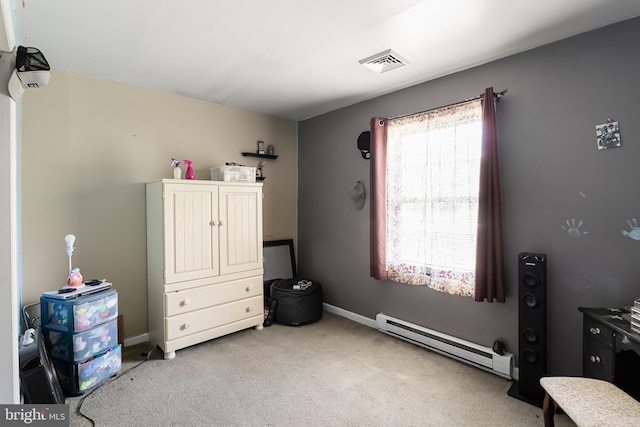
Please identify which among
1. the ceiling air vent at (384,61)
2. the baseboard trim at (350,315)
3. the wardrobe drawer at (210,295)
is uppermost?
the ceiling air vent at (384,61)

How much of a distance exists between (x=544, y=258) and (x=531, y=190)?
20.2 inches

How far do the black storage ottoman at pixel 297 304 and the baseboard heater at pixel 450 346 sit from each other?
27.6 inches

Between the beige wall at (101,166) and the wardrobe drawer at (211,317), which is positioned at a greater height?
the beige wall at (101,166)

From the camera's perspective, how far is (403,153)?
2846 mm

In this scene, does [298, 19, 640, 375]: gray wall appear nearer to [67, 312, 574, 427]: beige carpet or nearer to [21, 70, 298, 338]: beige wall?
[67, 312, 574, 427]: beige carpet

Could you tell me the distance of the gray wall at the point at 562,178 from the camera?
1831 mm

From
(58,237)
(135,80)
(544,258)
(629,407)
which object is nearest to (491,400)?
(629,407)

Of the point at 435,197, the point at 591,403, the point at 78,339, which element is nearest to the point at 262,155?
the point at 435,197

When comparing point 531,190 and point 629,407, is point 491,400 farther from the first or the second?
point 531,190

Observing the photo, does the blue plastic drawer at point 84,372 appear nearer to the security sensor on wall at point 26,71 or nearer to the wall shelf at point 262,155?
the security sensor on wall at point 26,71

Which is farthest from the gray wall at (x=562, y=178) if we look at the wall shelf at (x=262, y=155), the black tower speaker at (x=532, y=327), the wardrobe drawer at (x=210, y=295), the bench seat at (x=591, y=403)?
the wall shelf at (x=262, y=155)

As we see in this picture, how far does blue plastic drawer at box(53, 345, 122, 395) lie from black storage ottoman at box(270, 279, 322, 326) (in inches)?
60.0

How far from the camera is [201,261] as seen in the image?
2.75 m

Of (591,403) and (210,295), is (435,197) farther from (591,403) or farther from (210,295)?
(210,295)
